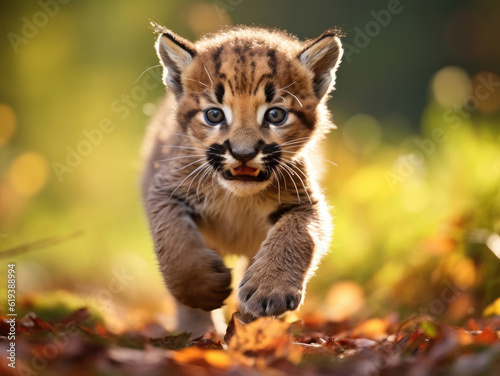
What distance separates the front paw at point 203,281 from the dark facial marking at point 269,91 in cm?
108

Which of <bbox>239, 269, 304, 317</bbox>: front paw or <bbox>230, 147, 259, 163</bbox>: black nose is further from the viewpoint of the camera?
<bbox>230, 147, 259, 163</bbox>: black nose

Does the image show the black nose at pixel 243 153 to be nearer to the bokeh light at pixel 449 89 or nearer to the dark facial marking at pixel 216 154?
the dark facial marking at pixel 216 154

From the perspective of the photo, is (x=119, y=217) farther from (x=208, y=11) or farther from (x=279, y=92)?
(x=279, y=92)

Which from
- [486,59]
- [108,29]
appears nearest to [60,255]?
[108,29]

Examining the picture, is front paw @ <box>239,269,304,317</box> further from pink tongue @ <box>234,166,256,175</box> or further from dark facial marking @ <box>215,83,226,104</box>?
dark facial marking @ <box>215,83,226,104</box>

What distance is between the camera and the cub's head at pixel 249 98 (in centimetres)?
377

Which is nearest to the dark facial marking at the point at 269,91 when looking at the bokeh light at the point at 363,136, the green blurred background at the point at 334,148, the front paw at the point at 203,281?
the front paw at the point at 203,281

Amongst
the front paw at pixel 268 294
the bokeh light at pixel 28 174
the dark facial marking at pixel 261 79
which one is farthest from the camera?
the bokeh light at pixel 28 174

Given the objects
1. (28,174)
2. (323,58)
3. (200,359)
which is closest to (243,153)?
(323,58)

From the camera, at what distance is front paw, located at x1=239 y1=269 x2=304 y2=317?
10.9ft

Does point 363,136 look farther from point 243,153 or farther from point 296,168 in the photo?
point 243,153

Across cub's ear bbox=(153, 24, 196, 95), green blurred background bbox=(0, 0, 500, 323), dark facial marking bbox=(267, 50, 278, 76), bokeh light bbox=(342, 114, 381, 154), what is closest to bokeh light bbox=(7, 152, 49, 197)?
green blurred background bbox=(0, 0, 500, 323)

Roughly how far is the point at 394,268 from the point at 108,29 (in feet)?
22.5

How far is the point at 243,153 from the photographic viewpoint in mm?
3600
